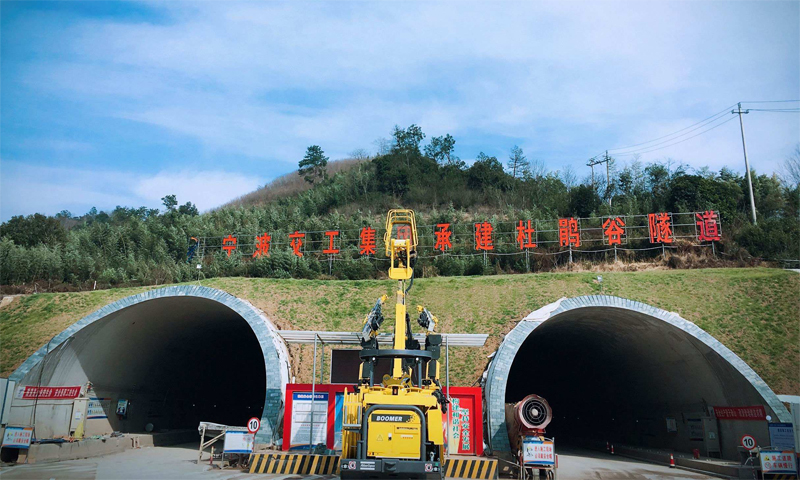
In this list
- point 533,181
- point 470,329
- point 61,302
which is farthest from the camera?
point 533,181

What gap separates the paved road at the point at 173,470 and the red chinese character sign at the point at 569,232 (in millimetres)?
17671

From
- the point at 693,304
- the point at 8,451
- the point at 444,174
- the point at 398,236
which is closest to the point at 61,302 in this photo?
the point at 8,451

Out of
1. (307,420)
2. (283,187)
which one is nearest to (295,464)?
(307,420)

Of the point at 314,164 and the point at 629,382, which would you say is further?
the point at 314,164

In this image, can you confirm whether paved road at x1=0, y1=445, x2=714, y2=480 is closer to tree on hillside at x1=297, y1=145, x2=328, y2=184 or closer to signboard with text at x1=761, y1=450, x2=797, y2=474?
signboard with text at x1=761, y1=450, x2=797, y2=474

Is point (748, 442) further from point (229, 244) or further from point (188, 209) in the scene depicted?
point (188, 209)

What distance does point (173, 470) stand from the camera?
1578 centimetres

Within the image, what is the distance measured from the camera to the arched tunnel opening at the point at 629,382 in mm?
18500

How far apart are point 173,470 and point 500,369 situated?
10083 millimetres

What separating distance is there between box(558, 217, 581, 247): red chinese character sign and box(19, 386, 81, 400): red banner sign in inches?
1126

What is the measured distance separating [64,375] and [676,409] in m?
22.3

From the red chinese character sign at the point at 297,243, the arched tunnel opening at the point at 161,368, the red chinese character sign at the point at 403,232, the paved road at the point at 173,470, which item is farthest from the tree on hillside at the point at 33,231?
the red chinese character sign at the point at 403,232

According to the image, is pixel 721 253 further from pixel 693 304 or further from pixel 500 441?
pixel 500 441

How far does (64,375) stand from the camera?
62.8 feet
